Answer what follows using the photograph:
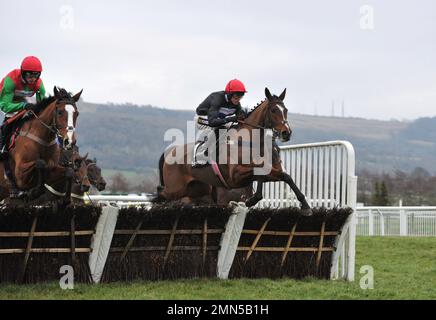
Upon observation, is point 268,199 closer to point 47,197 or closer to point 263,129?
point 263,129

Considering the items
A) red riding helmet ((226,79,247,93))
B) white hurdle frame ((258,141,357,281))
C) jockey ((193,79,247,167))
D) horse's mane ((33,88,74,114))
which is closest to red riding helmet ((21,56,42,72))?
horse's mane ((33,88,74,114))

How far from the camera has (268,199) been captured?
1116 centimetres

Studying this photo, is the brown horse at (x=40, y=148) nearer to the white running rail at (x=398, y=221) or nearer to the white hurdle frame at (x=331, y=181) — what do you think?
the white hurdle frame at (x=331, y=181)

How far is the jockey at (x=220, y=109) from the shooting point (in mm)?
10094

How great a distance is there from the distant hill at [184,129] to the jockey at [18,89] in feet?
369

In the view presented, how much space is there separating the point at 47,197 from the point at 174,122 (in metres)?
156

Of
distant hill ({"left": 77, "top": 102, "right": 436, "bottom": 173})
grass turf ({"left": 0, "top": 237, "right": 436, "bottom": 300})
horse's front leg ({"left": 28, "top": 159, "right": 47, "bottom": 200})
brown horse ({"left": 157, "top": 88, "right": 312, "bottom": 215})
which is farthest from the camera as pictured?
distant hill ({"left": 77, "top": 102, "right": 436, "bottom": 173})

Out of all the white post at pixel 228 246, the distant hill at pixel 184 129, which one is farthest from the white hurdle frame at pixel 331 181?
the distant hill at pixel 184 129

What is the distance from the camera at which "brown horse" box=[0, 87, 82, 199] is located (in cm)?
898

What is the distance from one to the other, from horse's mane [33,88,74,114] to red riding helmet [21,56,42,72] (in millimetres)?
357

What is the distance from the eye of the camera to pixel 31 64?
918cm

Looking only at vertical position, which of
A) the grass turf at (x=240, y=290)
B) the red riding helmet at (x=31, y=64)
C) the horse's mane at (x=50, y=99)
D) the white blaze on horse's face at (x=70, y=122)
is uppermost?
the red riding helmet at (x=31, y=64)

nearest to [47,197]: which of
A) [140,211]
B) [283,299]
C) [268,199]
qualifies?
[140,211]

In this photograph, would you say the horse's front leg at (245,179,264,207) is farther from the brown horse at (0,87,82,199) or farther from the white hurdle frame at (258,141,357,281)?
the brown horse at (0,87,82,199)
